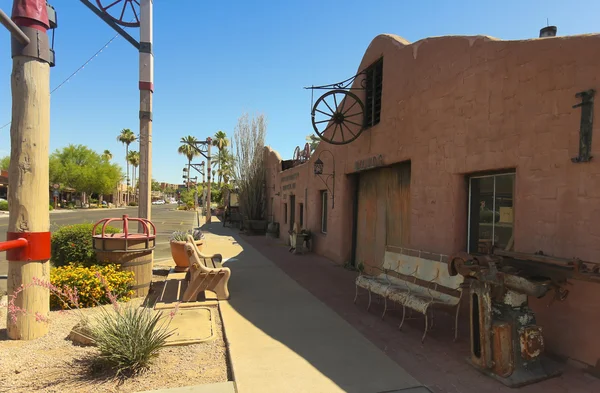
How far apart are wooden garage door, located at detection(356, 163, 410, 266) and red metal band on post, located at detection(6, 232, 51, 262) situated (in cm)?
538

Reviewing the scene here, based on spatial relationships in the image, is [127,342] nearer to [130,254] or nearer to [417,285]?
[130,254]

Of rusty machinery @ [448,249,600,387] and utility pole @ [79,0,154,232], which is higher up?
utility pole @ [79,0,154,232]

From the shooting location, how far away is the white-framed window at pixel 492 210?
4512 millimetres

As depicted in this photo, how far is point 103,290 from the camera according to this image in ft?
17.8

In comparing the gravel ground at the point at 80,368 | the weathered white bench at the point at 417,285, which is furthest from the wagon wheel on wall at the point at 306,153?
the gravel ground at the point at 80,368

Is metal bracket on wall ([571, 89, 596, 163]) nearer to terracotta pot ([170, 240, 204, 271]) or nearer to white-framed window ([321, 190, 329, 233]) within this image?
terracotta pot ([170, 240, 204, 271])

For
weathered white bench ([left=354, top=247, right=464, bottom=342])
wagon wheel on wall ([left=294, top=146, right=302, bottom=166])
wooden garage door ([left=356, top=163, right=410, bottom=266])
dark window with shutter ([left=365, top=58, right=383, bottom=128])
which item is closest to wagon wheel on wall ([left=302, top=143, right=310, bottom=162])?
wagon wheel on wall ([left=294, top=146, right=302, bottom=166])

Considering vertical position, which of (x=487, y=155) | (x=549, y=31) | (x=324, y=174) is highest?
(x=549, y=31)

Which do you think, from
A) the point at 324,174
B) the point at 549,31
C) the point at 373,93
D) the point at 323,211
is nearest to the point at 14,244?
the point at 373,93

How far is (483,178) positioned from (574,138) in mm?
1374

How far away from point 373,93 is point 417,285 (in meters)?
4.40

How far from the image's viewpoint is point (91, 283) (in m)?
5.36

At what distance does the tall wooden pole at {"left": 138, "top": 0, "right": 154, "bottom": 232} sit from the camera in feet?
24.3

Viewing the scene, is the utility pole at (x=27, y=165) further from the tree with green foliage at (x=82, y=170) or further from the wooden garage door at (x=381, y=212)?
the tree with green foliage at (x=82, y=170)
